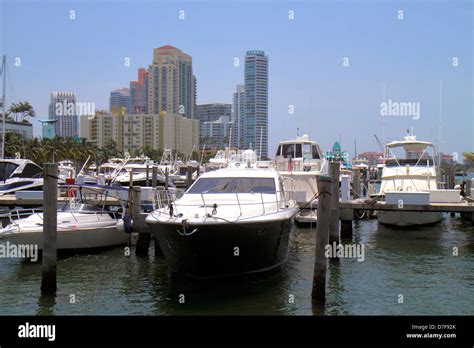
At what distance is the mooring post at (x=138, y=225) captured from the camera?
1756 centimetres

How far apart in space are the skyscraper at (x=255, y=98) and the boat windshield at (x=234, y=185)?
24035 mm

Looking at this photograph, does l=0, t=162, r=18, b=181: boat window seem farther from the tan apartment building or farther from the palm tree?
the tan apartment building

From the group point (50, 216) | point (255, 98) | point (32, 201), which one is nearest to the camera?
point (50, 216)

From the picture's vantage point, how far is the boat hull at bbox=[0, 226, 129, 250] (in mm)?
17156

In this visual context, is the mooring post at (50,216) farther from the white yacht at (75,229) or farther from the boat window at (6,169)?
the boat window at (6,169)

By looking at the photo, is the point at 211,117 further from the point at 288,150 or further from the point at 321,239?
the point at 321,239

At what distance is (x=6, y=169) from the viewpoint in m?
33.2

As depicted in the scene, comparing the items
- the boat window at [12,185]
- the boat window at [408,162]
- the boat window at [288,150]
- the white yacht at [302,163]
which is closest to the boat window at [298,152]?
the white yacht at [302,163]

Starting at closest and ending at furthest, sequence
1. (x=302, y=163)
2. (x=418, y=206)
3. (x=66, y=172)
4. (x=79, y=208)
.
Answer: (x=79, y=208), (x=418, y=206), (x=302, y=163), (x=66, y=172)

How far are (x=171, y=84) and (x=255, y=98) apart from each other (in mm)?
95073

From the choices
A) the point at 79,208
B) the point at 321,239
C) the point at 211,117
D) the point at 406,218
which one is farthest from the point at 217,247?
the point at 211,117

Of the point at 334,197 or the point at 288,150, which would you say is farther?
the point at 288,150

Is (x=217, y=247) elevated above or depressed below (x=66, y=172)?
below
